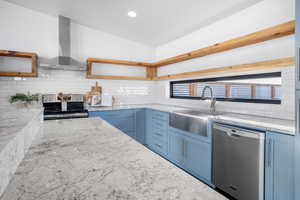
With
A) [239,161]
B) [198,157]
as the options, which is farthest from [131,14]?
[239,161]

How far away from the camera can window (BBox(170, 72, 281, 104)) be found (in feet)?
6.85

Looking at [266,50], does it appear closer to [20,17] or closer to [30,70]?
[30,70]

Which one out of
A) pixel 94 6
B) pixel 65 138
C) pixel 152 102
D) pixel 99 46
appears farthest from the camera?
pixel 152 102

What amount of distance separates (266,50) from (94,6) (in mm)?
2764

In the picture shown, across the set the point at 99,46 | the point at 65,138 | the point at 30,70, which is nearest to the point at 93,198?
the point at 65,138

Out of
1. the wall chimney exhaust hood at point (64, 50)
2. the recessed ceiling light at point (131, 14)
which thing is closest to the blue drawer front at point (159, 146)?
the wall chimney exhaust hood at point (64, 50)

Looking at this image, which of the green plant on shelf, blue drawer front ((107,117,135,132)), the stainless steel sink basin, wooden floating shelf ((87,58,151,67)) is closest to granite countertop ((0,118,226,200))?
the stainless steel sink basin

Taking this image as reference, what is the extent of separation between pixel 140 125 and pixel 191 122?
1.59 m

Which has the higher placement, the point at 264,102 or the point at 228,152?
the point at 264,102

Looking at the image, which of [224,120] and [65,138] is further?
[224,120]

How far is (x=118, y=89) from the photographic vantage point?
13.1ft

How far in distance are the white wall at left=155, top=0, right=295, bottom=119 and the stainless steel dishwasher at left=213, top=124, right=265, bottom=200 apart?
0.79 meters

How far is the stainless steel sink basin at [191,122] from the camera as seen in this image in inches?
81.4

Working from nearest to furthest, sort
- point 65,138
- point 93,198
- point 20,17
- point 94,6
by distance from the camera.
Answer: point 93,198
point 65,138
point 94,6
point 20,17
